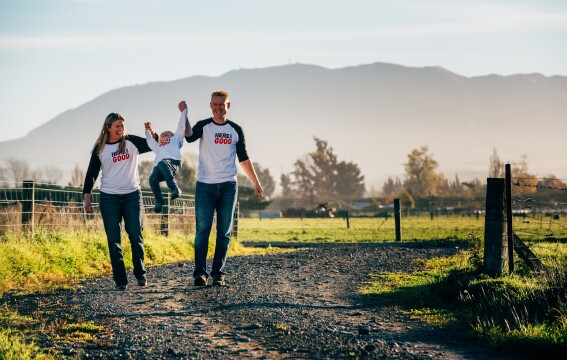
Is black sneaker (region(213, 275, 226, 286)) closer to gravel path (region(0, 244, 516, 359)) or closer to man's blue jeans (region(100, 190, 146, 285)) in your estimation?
gravel path (region(0, 244, 516, 359))

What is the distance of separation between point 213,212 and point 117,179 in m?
1.41

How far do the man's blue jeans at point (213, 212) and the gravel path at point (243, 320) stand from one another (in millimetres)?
513

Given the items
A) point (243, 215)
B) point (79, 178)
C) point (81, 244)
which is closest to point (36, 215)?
point (81, 244)

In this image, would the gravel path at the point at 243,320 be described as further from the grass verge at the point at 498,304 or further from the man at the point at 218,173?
the man at the point at 218,173

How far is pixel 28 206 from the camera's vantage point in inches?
585

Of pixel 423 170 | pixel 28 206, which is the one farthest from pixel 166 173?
pixel 423 170

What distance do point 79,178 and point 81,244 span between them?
47822 mm

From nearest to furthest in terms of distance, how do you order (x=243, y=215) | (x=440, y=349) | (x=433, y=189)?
(x=440, y=349), (x=243, y=215), (x=433, y=189)

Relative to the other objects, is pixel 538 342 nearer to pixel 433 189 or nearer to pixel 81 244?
pixel 81 244

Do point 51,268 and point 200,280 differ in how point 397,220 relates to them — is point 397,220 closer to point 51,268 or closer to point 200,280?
point 51,268

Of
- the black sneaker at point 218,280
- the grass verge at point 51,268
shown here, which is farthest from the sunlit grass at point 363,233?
the black sneaker at point 218,280

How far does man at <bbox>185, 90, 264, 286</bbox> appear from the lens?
9875mm

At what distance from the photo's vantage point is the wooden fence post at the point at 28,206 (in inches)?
575

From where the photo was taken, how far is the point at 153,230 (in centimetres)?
1870
